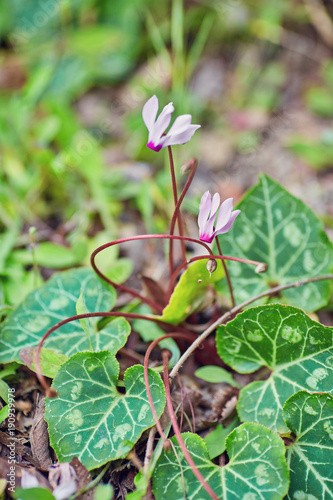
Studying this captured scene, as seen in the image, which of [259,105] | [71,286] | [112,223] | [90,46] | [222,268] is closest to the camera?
[222,268]

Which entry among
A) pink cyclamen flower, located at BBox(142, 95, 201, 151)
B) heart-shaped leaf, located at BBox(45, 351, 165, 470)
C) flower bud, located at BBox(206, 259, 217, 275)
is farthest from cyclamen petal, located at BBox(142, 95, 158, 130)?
heart-shaped leaf, located at BBox(45, 351, 165, 470)

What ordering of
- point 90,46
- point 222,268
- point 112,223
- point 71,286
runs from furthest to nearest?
point 90,46 < point 112,223 < point 71,286 < point 222,268

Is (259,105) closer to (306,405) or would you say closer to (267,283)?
(267,283)

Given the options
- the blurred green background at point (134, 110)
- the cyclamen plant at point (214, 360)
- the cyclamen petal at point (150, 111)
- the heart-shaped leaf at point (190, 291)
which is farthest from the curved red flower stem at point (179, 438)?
the cyclamen petal at point (150, 111)

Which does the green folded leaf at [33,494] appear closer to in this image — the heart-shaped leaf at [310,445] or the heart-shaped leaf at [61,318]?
the heart-shaped leaf at [61,318]

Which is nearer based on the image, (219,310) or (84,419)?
(84,419)

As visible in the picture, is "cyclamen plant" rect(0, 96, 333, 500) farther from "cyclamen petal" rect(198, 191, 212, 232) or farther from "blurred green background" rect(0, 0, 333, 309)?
"blurred green background" rect(0, 0, 333, 309)

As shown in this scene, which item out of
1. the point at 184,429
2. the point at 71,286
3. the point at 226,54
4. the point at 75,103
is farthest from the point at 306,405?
the point at 226,54

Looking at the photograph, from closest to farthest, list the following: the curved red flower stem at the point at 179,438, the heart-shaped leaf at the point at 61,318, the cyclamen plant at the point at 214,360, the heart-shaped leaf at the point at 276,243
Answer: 1. the curved red flower stem at the point at 179,438
2. the cyclamen plant at the point at 214,360
3. the heart-shaped leaf at the point at 61,318
4. the heart-shaped leaf at the point at 276,243
